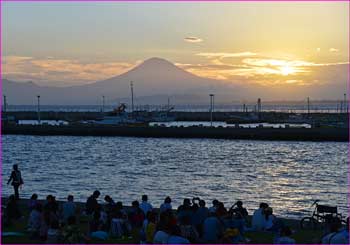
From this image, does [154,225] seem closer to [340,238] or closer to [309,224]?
[340,238]

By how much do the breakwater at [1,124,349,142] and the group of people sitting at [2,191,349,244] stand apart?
42557 millimetres

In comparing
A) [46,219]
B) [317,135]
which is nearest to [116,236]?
[46,219]

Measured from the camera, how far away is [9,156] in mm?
43969

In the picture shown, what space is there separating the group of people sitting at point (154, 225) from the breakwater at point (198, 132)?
4256 centimetres

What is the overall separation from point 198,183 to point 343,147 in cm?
2399

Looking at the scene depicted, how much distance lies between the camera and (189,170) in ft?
108

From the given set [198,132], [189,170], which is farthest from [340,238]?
[198,132]

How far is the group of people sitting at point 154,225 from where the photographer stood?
9.57 metres

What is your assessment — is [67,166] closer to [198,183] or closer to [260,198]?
[198,183]

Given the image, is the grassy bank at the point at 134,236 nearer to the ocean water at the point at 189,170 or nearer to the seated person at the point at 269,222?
the seated person at the point at 269,222

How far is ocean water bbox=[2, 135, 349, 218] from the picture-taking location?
22.5 m

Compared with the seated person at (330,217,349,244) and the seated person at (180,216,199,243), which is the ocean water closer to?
the seated person at (180,216,199,243)

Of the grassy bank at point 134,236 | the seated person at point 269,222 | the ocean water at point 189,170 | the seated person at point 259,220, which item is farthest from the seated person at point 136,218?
the ocean water at point 189,170

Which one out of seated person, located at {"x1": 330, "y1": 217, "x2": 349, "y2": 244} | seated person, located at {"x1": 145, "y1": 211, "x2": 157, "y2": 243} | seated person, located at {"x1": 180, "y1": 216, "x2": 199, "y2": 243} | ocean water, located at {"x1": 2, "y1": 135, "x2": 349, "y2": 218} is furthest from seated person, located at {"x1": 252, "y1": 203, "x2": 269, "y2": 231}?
ocean water, located at {"x1": 2, "y1": 135, "x2": 349, "y2": 218}
